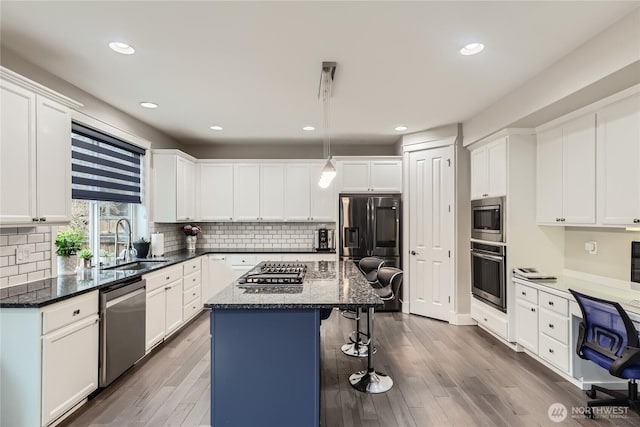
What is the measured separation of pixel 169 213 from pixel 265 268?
215 cm

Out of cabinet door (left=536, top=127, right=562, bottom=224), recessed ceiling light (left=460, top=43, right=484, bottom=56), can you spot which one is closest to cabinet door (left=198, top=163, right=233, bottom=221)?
recessed ceiling light (left=460, top=43, right=484, bottom=56)

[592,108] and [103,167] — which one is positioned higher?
[592,108]

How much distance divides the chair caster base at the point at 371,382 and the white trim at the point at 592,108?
9.53ft

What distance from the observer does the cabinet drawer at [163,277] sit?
342 cm

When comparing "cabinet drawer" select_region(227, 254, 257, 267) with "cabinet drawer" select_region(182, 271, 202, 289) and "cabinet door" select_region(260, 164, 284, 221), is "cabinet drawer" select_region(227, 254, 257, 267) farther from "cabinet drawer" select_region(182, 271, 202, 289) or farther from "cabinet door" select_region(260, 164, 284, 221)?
"cabinet door" select_region(260, 164, 284, 221)

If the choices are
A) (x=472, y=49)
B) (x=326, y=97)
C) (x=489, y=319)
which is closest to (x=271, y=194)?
(x=326, y=97)

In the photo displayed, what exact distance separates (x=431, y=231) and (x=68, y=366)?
4.27 metres

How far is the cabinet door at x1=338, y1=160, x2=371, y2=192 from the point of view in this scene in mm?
5383

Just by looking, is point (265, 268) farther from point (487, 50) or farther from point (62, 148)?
point (487, 50)

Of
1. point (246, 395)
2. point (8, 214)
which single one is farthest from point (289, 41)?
point (246, 395)

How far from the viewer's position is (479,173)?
4258mm

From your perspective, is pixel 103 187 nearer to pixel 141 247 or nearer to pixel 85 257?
pixel 85 257

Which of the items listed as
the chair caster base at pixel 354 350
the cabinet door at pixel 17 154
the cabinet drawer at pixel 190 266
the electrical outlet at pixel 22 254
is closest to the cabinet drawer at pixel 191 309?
the cabinet drawer at pixel 190 266

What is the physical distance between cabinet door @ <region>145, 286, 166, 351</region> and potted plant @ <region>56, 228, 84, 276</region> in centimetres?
73
